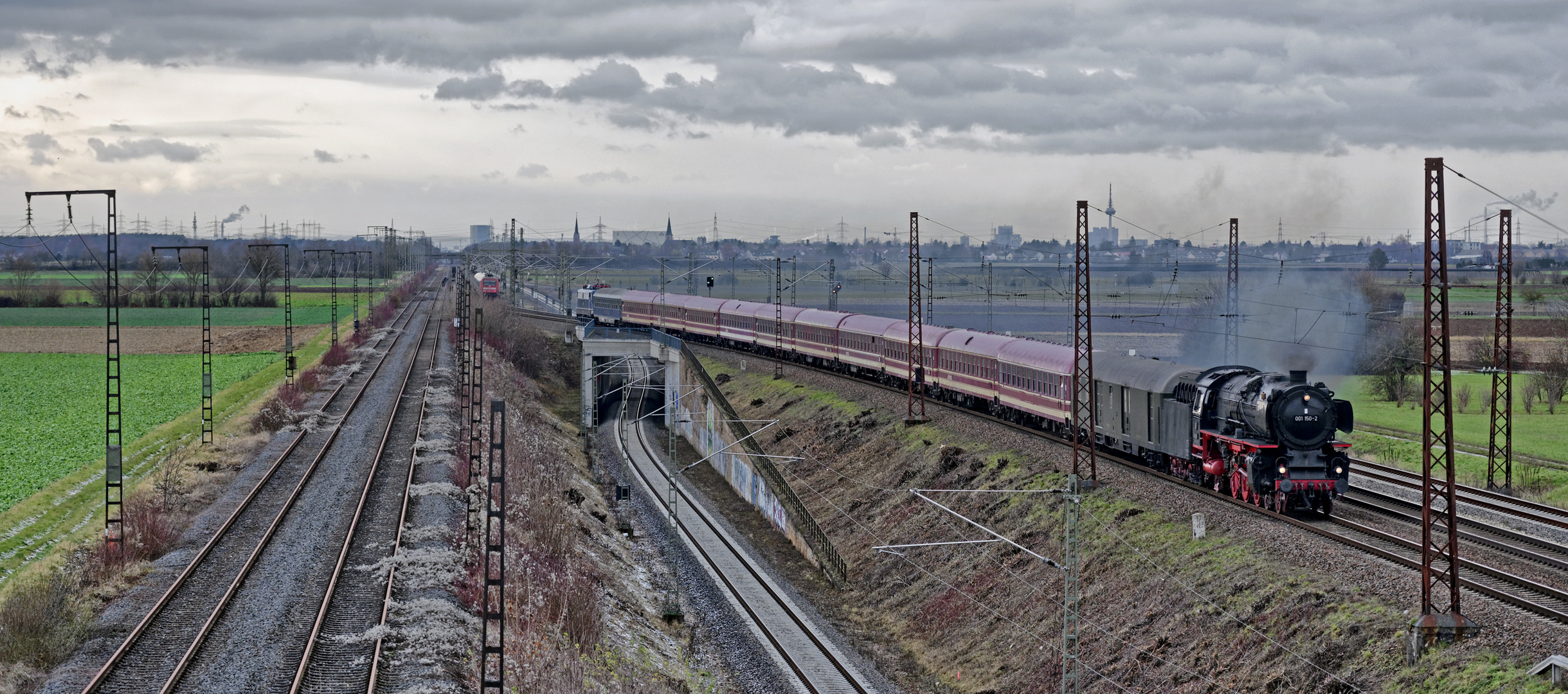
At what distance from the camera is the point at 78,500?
4281 centimetres

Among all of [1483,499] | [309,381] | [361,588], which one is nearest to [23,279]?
[309,381]

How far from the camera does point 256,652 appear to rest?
24.2m

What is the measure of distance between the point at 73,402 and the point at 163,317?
62.3 m

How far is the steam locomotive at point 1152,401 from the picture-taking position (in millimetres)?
30062

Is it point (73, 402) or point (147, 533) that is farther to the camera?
point (73, 402)

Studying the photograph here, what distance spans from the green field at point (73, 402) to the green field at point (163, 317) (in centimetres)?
2457

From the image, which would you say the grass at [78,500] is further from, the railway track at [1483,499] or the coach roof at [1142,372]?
the railway track at [1483,499]

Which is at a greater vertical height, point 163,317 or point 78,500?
point 163,317

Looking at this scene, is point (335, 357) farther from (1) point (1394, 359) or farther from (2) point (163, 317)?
(1) point (1394, 359)

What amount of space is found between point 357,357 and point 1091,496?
60.9 m

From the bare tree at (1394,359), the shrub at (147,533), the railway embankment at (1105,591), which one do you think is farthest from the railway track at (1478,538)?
the shrub at (147,533)

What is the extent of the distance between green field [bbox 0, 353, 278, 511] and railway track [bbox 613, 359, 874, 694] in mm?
24158

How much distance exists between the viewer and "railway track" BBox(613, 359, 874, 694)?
1244 inches

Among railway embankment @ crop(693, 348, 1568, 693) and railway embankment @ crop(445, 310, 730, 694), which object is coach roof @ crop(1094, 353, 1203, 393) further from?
railway embankment @ crop(445, 310, 730, 694)
